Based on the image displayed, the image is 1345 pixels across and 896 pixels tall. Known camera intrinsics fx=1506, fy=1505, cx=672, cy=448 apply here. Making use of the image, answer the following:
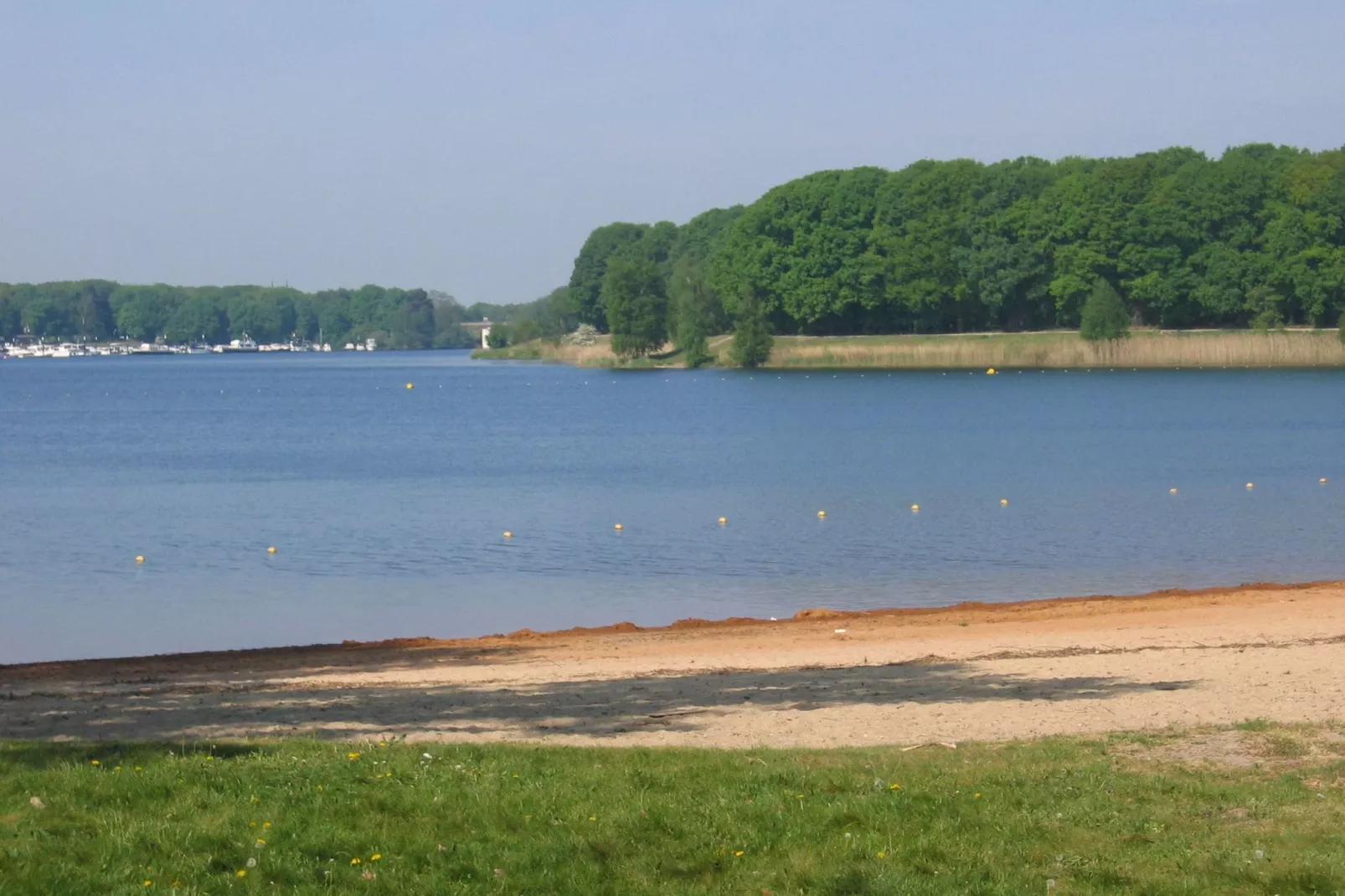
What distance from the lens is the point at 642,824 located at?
27.1ft

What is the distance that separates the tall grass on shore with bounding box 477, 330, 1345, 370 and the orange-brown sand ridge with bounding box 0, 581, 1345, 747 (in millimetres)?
92007

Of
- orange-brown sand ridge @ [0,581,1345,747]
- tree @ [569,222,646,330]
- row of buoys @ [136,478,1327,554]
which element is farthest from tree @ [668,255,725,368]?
orange-brown sand ridge @ [0,581,1345,747]

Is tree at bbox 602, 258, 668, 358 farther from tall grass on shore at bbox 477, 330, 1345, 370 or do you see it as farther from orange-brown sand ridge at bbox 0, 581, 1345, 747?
orange-brown sand ridge at bbox 0, 581, 1345, 747

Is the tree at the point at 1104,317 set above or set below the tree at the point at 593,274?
below

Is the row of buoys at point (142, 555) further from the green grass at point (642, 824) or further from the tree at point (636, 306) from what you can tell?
the tree at point (636, 306)

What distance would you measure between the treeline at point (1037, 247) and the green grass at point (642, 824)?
10622 cm

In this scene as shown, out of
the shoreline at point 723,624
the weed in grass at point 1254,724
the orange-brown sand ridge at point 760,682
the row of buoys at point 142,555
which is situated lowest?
the row of buoys at point 142,555

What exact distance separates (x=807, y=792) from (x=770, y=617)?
1402 cm

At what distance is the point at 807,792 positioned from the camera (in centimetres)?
898

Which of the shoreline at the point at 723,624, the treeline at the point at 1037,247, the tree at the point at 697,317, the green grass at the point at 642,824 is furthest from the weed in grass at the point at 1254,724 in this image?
the tree at the point at 697,317

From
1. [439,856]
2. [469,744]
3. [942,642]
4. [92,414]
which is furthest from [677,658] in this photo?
[92,414]

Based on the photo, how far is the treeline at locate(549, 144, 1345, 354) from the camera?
367 feet

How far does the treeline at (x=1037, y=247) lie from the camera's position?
111812mm

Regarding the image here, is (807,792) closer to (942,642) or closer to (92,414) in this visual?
(942,642)
